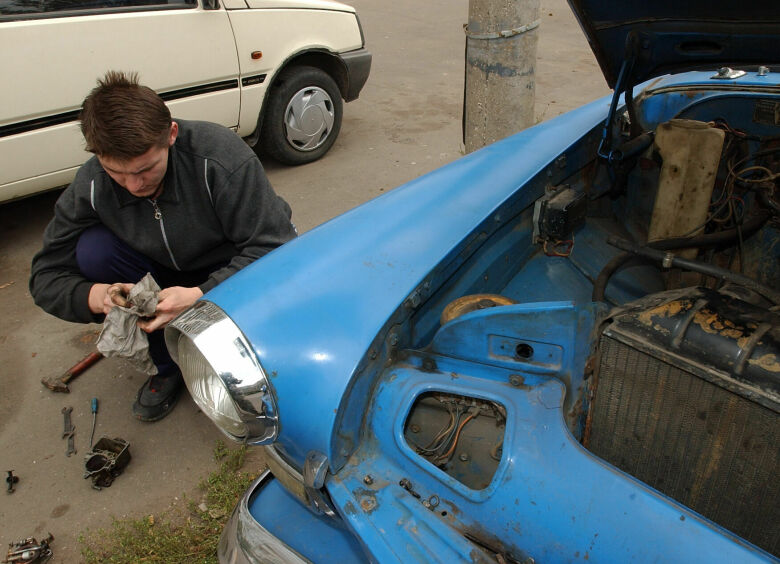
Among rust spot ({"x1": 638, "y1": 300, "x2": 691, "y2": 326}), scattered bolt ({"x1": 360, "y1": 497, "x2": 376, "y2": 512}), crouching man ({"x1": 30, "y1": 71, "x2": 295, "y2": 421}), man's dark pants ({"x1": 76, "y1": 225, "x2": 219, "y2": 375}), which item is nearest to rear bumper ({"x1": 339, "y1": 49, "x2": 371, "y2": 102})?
crouching man ({"x1": 30, "y1": 71, "x2": 295, "y2": 421})

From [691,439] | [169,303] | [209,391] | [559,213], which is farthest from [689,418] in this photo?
[169,303]

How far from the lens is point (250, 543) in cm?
129

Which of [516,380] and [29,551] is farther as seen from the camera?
[29,551]

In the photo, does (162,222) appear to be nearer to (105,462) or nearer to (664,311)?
(105,462)

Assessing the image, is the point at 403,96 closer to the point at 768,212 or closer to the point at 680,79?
the point at 680,79

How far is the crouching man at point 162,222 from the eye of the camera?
1902mm

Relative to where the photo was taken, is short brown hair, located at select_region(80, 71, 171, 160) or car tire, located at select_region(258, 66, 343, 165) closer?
short brown hair, located at select_region(80, 71, 171, 160)

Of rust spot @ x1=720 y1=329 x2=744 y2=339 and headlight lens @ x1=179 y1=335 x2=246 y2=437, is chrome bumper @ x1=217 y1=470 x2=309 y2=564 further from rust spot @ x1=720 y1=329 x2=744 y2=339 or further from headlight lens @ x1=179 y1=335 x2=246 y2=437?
rust spot @ x1=720 y1=329 x2=744 y2=339

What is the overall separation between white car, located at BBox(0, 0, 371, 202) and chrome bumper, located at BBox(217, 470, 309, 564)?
2.52 m

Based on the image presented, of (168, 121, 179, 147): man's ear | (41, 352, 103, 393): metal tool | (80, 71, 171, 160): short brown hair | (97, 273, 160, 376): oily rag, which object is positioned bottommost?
(41, 352, 103, 393): metal tool

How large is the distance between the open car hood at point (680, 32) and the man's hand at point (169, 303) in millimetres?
1343

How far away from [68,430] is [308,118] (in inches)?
99.8

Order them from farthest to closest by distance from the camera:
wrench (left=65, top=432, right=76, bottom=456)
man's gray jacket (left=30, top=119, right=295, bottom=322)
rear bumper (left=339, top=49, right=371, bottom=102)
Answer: rear bumper (left=339, top=49, right=371, bottom=102)
wrench (left=65, top=432, right=76, bottom=456)
man's gray jacket (left=30, top=119, right=295, bottom=322)

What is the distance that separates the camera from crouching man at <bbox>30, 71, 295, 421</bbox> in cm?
190
